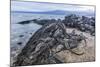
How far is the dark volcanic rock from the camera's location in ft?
8.27

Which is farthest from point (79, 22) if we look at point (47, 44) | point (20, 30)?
point (20, 30)

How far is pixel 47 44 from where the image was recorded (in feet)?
8.59

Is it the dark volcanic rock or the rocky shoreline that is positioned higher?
the rocky shoreline

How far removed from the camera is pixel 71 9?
2.75 meters

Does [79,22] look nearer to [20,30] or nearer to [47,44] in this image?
[47,44]

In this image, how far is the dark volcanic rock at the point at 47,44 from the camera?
2.52m

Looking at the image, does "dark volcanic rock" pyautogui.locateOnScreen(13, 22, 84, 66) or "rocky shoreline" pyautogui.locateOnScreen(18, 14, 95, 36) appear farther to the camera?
"rocky shoreline" pyautogui.locateOnScreen(18, 14, 95, 36)

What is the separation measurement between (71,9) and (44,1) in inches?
17.6

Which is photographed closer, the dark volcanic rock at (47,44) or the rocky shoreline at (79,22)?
the dark volcanic rock at (47,44)

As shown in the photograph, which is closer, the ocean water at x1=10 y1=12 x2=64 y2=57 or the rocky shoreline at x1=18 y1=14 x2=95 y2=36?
the ocean water at x1=10 y1=12 x2=64 y2=57

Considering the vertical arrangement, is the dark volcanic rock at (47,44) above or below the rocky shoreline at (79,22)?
below

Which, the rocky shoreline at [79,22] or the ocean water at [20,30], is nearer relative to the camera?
the ocean water at [20,30]
